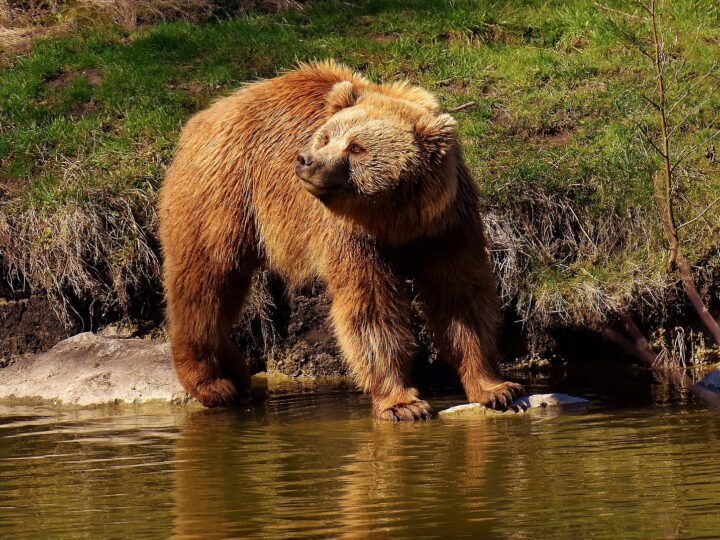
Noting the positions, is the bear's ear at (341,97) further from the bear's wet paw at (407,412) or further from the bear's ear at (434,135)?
the bear's wet paw at (407,412)

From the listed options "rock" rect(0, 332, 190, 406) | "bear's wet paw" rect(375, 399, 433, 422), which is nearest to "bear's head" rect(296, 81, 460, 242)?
"bear's wet paw" rect(375, 399, 433, 422)

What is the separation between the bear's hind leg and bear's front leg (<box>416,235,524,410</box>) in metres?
1.53

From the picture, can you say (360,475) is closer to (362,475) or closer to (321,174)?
(362,475)

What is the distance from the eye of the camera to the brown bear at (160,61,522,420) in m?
6.55

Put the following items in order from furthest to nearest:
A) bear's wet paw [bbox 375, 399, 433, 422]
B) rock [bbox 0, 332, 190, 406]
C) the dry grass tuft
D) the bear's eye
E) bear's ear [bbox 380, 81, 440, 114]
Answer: the dry grass tuft, rock [bbox 0, 332, 190, 406], bear's ear [bbox 380, 81, 440, 114], bear's wet paw [bbox 375, 399, 433, 422], the bear's eye

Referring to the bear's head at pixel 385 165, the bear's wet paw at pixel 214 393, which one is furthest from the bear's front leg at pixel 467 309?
the bear's wet paw at pixel 214 393

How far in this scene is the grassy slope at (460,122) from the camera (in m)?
8.69

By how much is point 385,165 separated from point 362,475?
75.7 inches

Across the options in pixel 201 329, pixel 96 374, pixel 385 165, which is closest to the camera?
pixel 385 165

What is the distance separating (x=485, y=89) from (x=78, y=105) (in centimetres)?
382

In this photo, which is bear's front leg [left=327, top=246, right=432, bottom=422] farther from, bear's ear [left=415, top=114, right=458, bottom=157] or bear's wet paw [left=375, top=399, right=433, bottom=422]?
bear's ear [left=415, top=114, right=458, bottom=157]

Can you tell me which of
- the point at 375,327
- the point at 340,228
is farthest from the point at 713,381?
the point at 340,228

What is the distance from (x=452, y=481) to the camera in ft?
16.3

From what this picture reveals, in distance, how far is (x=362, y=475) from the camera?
5.25 meters
